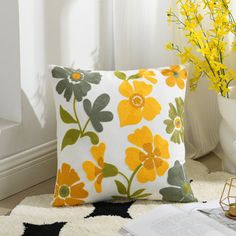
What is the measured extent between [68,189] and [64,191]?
0.02 meters

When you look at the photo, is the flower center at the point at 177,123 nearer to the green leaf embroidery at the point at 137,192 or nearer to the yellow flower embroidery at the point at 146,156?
the yellow flower embroidery at the point at 146,156

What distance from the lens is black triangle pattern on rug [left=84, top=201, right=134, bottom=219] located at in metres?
1.81

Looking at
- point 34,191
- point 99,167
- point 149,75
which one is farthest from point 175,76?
point 34,191

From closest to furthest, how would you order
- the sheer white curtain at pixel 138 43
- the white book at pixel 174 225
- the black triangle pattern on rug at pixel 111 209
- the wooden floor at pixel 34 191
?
the white book at pixel 174 225
the black triangle pattern on rug at pixel 111 209
the wooden floor at pixel 34 191
the sheer white curtain at pixel 138 43

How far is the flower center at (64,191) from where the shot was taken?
184cm

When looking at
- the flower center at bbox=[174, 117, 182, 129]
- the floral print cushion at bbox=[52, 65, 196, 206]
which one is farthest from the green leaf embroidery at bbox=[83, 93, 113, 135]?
the flower center at bbox=[174, 117, 182, 129]

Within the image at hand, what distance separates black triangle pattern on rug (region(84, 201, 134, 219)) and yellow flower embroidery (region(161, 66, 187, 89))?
1.33 feet

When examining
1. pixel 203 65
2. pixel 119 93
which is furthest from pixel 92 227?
pixel 203 65

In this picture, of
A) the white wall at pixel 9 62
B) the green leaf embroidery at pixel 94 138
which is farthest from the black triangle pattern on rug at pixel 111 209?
the white wall at pixel 9 62

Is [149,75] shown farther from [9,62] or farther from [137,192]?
[9,62]

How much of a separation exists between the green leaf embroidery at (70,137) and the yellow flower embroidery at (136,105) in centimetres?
14

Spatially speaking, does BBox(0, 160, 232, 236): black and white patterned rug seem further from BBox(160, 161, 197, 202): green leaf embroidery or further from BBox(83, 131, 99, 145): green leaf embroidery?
BBox(83, 131, 99, 145): green leaf embroidery

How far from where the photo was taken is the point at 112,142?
6.01ft

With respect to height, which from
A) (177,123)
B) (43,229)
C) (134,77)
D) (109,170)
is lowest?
(43,229)
